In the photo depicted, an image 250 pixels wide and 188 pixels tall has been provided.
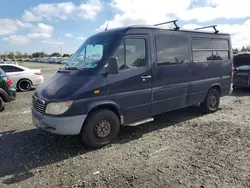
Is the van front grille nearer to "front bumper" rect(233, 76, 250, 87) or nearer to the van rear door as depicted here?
the van rear door

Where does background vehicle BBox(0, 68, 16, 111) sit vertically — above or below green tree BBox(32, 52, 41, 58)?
below

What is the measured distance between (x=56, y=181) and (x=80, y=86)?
167 cm

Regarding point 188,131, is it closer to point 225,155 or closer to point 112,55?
point 225,155

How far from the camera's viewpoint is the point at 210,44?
6691 millimetres

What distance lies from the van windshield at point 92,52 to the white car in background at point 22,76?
24.9ft

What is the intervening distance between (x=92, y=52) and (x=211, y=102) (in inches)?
163

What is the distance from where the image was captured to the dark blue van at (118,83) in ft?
13.8

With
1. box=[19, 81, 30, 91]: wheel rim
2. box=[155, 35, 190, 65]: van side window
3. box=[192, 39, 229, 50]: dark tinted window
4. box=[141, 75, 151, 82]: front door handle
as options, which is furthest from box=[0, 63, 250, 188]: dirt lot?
box=[19, 81, 30, 91]: wheel rim

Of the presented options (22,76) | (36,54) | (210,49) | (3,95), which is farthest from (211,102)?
(36,54)

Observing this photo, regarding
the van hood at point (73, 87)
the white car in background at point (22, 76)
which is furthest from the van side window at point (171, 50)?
the white car in background at point (22, 76)

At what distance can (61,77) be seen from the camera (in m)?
4.68

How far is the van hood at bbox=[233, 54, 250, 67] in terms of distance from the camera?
10959mm

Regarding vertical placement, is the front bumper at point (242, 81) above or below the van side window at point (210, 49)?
below

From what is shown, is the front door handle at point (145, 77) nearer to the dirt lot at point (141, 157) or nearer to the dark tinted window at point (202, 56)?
the dirt lot at point (141, 157)
